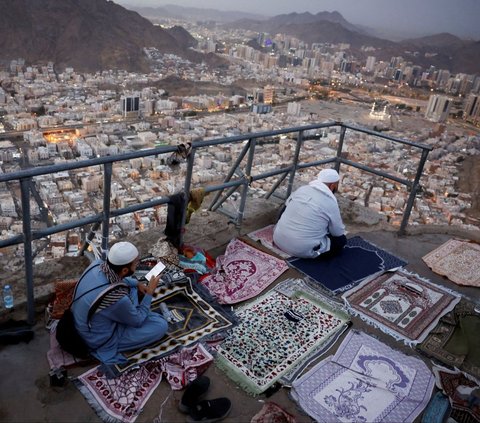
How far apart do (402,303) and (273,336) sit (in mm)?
1383

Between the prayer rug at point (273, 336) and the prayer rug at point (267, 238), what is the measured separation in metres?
0.72

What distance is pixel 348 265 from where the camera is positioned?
4.23m

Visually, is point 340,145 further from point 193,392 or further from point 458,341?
point 193,392

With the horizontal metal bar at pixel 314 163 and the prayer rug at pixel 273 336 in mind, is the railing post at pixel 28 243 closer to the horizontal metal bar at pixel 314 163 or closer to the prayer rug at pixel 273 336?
the prayer rug at pixel 273 336

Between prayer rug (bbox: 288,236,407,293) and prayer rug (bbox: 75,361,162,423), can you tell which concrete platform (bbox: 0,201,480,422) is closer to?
prayer rug (bbox: 75,361,162,423)

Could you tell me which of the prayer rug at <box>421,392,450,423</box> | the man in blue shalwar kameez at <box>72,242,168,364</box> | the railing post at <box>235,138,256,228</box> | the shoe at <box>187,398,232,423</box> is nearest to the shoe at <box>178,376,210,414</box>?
the shoe at <box>187,398,232,423</box>

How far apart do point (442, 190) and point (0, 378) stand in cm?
1952

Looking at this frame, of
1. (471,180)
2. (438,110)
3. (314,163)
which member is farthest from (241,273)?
(438,110)

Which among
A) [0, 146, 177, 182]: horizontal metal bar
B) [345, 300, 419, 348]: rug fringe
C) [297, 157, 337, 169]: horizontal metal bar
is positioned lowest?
[345, 300, 419, 348]: rug fringe

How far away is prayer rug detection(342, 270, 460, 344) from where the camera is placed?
3438 mm

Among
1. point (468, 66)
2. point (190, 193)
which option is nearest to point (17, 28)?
point (190, 193)

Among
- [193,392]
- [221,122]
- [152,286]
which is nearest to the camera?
[193,392]

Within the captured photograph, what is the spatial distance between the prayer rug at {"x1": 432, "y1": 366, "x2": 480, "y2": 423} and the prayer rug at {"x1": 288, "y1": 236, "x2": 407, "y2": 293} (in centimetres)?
110

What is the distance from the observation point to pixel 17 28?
3694 centimetres
